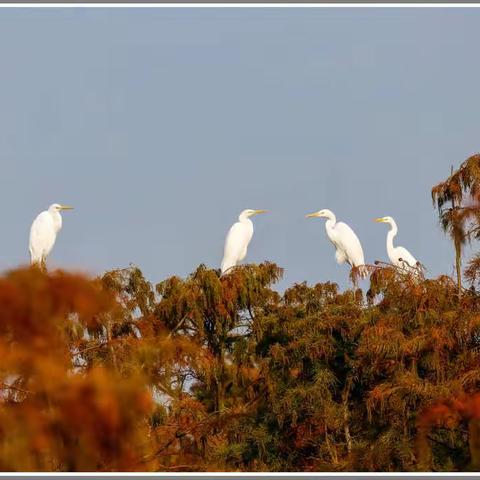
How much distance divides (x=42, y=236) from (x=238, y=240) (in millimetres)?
2313

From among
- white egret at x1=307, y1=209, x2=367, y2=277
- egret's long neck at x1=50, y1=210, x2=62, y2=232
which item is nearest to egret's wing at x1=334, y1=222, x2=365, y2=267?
white egret at x1=307, y1=209, x2=367, y2=277

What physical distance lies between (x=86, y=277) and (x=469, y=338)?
4.49 m

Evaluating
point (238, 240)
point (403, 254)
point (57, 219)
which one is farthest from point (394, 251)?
point (57, 219)

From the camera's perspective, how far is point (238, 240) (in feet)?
42.0

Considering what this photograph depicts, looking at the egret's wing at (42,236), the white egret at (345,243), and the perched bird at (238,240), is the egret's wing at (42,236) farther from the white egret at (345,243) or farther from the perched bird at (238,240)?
the white egret at (345,243)

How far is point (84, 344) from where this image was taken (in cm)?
807

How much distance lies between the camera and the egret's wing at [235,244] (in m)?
12.6

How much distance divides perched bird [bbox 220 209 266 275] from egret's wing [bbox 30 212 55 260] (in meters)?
2.04

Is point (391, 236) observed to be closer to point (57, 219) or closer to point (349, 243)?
point (349, 243)

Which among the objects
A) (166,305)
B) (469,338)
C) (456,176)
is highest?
(456,176)

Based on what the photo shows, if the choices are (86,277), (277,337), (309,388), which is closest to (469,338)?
(309,388)

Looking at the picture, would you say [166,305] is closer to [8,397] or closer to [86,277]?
[8,397]

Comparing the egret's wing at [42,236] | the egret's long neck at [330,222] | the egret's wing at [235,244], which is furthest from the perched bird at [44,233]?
the egret's long neck at [330,222]

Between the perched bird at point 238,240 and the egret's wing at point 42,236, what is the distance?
2042mm
